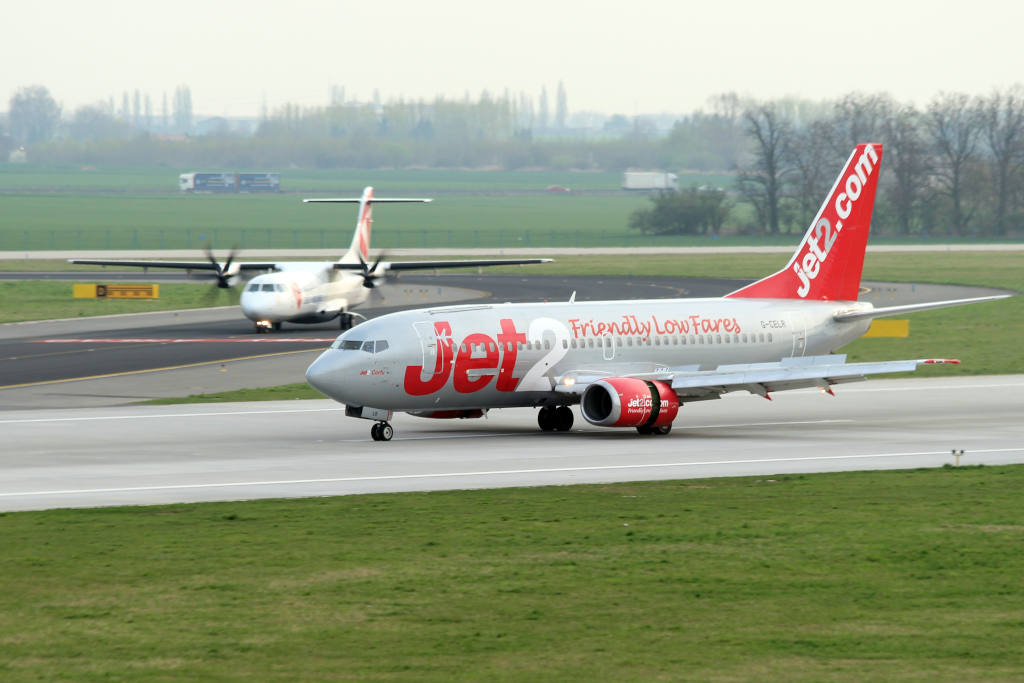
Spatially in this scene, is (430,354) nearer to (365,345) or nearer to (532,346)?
(365,345)

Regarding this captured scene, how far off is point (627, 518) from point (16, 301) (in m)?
70.0

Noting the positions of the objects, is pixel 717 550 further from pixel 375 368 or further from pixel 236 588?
pixel 375 368

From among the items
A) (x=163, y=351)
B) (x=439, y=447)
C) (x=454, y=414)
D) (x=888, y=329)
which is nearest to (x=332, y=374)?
(x=439, y=447)

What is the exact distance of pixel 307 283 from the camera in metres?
70.6

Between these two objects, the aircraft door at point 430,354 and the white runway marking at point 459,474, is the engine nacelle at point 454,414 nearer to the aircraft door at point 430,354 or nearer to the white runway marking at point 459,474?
the aircraft door at point 430,354

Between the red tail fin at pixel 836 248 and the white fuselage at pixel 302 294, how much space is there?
3060cm

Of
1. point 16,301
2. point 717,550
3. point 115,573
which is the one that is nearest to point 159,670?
point 115,573

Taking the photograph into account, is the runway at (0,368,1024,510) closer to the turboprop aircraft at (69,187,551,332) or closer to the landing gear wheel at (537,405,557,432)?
the landing gear wheel at (537,405,557,432)

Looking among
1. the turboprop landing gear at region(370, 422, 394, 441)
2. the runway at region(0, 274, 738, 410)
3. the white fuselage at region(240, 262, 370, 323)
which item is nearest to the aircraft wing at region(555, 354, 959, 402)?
the turboprop landing gear at region(370, 422, 394, 441)

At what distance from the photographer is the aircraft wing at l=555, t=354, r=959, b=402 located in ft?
123

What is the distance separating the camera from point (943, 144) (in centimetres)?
17800

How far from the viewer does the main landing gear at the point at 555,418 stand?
39719 mm

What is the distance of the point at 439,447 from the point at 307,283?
117ft

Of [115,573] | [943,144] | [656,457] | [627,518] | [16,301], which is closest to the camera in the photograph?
[115,573]
